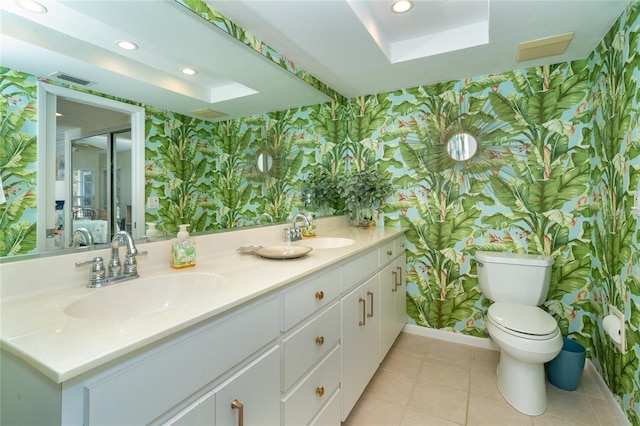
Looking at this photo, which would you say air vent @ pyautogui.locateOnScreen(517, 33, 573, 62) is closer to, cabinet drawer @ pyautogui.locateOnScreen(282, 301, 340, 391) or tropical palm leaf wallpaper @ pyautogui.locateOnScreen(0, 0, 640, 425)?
tropical palm leaf wallpaper @ pyautogui.locateOnScreen(0, 0, 640, 425)

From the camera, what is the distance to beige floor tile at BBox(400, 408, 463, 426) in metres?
1.55

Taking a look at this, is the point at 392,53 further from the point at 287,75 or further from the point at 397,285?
the point at 397,285

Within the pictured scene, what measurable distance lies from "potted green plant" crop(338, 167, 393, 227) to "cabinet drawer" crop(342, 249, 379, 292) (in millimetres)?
680

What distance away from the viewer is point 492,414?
64.1 inches

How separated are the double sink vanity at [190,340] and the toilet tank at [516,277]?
1.03 metres

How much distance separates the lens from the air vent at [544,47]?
173cm

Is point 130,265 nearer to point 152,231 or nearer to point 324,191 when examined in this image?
point 152,231

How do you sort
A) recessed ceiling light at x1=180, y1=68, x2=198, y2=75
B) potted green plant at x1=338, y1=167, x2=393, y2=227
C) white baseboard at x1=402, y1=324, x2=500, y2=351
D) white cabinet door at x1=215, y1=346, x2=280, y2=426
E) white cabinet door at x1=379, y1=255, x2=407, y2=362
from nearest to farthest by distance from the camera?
white cabinet door at x1=215, y1=346, x2=280, y2=426 < recessed ceiling light at x1=180, y1=68, x2=198, y2=75 < white cabinet door at x1=379, y1=255, x2=407, y2=362 < white baseboard at x1=402, y1=324, x2=500, y2=351 < potted green plant at x1=338, y1=167, x2=393, y2=227

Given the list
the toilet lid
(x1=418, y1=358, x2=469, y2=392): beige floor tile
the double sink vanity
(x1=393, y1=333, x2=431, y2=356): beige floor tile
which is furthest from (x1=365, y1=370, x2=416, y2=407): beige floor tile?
the toilet lid

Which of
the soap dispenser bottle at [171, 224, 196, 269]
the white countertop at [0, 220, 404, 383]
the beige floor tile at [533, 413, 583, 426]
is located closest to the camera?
the white countertop at [0, 220, 404, 383]

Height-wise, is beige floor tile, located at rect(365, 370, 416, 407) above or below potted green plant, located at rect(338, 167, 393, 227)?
below

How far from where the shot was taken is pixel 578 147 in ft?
6.60

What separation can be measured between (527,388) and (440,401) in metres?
0.48

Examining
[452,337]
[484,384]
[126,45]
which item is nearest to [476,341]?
[452,337]
